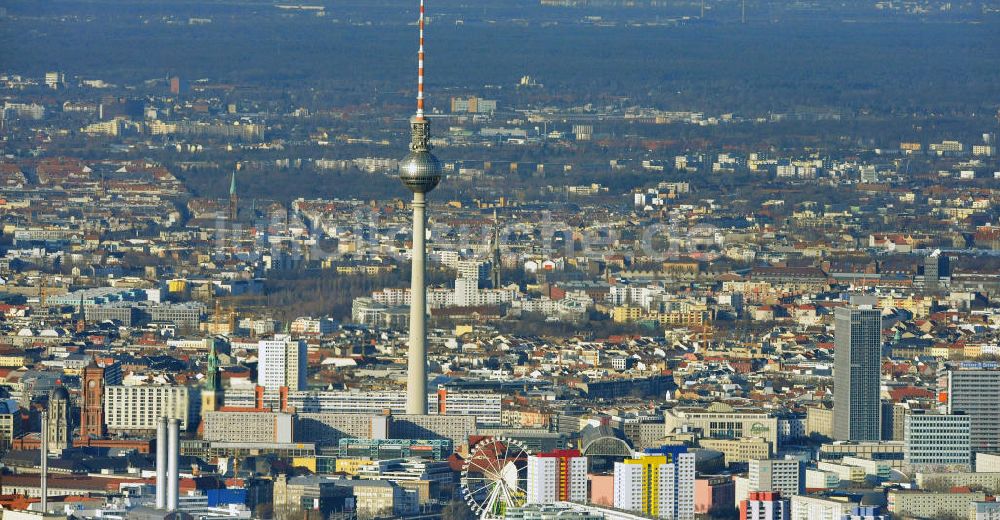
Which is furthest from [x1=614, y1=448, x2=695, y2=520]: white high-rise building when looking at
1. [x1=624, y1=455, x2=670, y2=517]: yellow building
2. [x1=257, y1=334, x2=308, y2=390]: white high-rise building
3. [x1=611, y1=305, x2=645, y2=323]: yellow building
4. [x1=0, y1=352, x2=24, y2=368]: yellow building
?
[x1=611, y1=305, x2=645, y2=323]: yellow building

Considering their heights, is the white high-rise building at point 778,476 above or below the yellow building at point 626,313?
below

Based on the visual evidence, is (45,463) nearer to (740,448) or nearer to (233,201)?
(740,448)

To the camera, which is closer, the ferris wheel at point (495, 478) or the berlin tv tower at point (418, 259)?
the ferris wheel at point (495, 478)

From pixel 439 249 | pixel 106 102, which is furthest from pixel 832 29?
pixel 439 249

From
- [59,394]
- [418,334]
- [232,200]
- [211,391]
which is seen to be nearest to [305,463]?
[211,391]

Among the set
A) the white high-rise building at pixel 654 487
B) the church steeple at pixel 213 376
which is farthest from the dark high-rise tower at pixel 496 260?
the white high-rise building at pixel 654 487

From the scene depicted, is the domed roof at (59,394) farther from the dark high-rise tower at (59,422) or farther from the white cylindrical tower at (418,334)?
the white cylindrical tower at (418,334)
